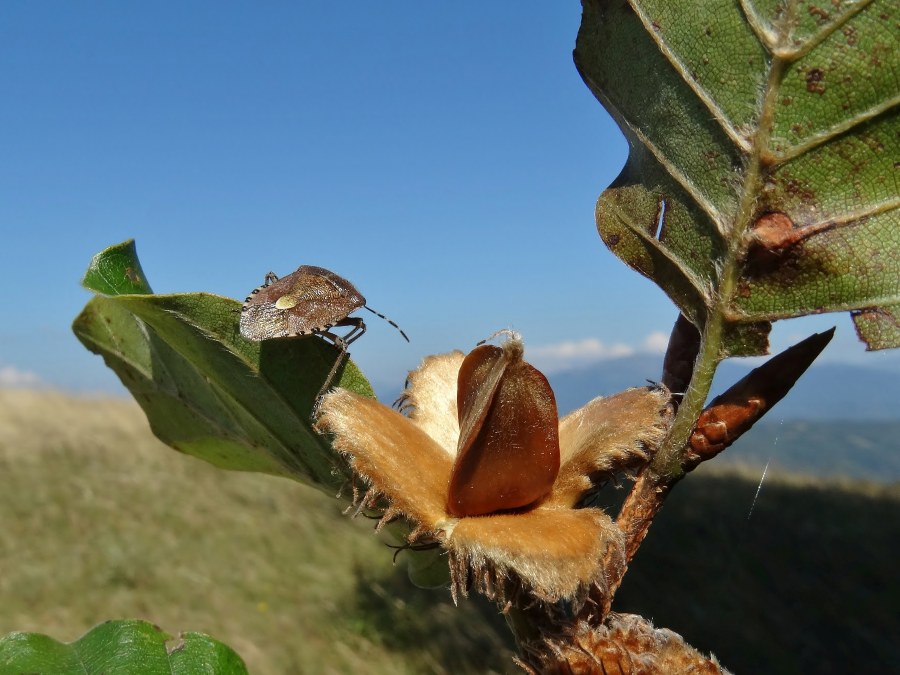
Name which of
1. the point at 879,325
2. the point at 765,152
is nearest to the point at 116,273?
the point at 765,152

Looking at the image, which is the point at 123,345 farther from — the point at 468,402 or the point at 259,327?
the point at 468,402

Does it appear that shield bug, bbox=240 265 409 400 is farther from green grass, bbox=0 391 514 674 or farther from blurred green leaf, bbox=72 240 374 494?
green grass, bbox=0 391 514 674

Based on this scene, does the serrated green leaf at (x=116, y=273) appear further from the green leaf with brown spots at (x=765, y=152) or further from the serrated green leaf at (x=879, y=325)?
Result: the serrated green leaf at (x=879, y=325)

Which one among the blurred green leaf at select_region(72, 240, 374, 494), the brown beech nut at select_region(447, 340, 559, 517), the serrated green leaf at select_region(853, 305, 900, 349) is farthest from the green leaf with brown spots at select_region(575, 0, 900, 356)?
the blurred green leaf at select_region(72, 240, 374, 494)

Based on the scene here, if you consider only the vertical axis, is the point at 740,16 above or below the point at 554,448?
above

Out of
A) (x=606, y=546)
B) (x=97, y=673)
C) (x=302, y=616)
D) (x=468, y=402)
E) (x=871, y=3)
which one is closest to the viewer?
(x=871, y=3)

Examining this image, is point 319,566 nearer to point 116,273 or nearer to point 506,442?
point 116,273

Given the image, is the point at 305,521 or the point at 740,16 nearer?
the point at 740,16

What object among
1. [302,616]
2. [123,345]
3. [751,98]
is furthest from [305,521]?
[751,98]
